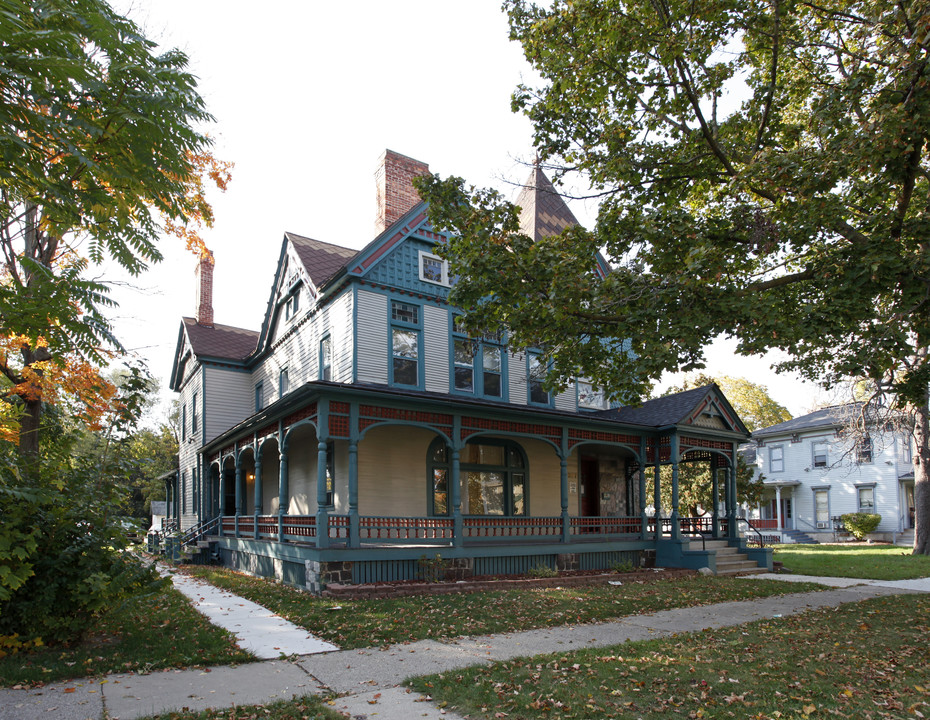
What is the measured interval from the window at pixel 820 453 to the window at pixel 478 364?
3045 centimetres

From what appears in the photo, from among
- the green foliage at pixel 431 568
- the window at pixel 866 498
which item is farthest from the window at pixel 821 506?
the green foliage at pixel 431 568

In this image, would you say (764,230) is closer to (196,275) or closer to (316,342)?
(316,342)

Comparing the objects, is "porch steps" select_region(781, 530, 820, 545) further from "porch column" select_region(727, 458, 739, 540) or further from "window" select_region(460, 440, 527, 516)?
"window" select_region(460, 440, 527, 516)

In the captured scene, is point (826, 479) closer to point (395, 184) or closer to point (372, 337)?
point (395, 184)

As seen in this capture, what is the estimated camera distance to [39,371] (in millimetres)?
15109

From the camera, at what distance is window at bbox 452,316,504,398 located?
18438 millimetres

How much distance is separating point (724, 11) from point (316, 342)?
42.3ft

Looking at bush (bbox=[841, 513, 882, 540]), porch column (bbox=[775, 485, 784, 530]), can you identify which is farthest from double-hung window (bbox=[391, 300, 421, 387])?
porch column (bbox=[775, 485, 784, 530])

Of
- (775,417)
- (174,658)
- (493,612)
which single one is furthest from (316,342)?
(775,417)

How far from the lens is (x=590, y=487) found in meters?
21.0

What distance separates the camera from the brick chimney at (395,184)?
20312 mm

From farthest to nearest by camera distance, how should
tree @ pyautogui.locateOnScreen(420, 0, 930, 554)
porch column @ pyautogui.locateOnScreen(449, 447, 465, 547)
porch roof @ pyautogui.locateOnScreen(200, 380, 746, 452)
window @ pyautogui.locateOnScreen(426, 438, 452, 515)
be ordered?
window @ pyautogui.locateOnScreen(426, 438, 452, 515) → porch column @ pyautogui.locateOnScreen(449, 447, 465, 547) → porch roof @ pyautogui.locateOnScreen(200, 380, 746, 452) → tree @ pyautogui.locateOnScreen(420, 0, 930, 554)

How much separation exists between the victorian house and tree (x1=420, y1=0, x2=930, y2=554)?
232 centimetres

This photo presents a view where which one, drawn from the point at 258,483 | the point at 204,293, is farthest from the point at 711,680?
the point at 204,293
